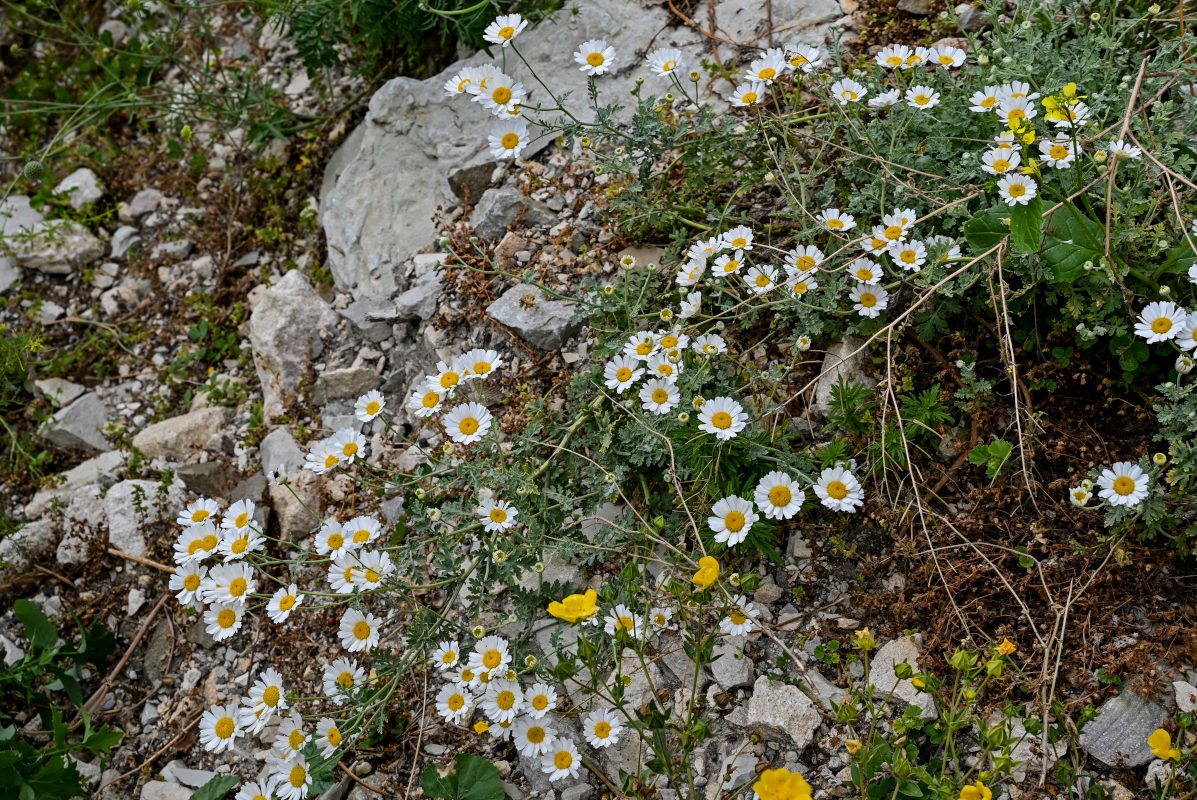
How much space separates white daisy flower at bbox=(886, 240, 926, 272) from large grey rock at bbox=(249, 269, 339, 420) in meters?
2.27

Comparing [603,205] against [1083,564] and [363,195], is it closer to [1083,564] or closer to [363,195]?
[363,195]

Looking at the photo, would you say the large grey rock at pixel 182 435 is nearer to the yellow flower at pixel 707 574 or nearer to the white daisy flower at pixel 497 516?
the white daisy flower at pixel 497 516

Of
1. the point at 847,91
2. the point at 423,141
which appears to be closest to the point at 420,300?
the point at 423,141

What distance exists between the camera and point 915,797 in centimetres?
221

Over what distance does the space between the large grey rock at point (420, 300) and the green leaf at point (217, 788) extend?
1753 mm

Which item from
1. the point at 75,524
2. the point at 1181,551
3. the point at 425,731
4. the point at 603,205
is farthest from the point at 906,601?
the point at 75,524

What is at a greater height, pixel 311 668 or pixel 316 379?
pixel 316 379

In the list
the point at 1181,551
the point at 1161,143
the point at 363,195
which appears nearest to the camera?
the point at 1181,551

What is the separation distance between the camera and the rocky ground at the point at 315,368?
266cm

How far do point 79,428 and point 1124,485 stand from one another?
12.9 ft

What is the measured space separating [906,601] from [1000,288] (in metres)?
0.95

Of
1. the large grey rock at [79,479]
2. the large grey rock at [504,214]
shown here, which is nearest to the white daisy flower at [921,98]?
the large grey rock at [504,214]

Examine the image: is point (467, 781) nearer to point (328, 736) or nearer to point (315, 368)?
point (328, 736)

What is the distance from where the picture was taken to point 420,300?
3580 mm
